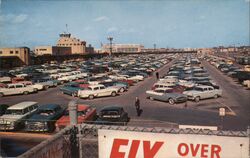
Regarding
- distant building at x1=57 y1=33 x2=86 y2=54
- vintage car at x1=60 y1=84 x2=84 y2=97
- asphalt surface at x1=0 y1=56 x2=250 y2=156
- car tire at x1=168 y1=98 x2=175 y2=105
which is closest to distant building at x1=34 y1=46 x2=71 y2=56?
distant building at x1=57 y1=33 x2=86 y2=54

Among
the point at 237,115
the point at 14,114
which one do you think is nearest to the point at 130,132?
the point at 14,114

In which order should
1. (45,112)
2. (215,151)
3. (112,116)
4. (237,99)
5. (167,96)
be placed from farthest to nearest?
(237,99), (167,96), (45,112), (112,116), (215,151)

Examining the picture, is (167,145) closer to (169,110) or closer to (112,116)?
(112,116)

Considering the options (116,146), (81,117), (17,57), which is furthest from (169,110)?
(17,57)

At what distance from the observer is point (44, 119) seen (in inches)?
760

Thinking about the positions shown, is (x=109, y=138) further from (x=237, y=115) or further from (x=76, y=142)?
(x=237, y=115)

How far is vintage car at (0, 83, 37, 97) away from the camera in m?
34.2

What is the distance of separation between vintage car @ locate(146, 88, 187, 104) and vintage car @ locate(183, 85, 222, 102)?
1.17m

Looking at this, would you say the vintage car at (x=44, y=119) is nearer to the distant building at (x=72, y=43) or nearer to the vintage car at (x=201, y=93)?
the vintage car at (x=201, y=93)

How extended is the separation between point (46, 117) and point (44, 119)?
1.27 ft

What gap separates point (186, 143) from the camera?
4418 millimetres

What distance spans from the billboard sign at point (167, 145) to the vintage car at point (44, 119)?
557 inches

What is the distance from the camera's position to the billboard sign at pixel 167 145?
425 cm

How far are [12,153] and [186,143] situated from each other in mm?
13391
